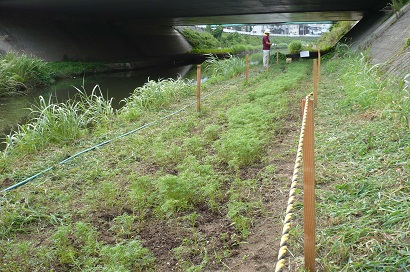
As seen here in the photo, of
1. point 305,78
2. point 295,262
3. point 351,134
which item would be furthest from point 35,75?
point 295,262

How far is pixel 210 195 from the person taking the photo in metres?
3.39

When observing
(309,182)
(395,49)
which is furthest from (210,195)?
(395,49)

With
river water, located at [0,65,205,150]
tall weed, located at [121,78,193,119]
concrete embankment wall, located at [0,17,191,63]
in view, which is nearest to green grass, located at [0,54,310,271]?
tall weed, located at [121,78,193,119]

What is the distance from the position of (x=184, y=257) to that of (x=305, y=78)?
371 inches

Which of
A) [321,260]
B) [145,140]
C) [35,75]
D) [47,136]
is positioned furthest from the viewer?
[35,75]

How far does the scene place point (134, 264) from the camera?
2.59 meters

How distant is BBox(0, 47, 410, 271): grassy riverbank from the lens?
Result: 254cm

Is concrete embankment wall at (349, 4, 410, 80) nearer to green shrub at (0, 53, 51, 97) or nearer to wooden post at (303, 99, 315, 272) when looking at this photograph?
wooden post at (303, 99, 315, 272)

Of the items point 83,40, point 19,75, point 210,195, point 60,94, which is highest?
point 83,40

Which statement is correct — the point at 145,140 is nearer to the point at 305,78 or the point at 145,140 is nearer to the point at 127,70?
the point at 305,78

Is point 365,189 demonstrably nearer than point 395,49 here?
Yes

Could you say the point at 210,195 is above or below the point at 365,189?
below

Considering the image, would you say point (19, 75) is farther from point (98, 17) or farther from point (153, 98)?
point (98, 17)

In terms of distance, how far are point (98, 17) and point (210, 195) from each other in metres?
24.8
